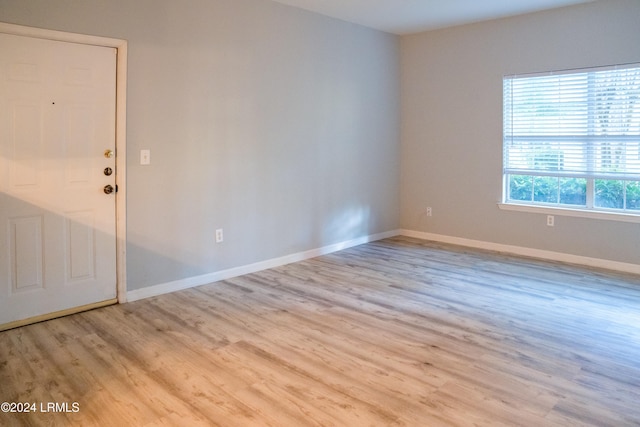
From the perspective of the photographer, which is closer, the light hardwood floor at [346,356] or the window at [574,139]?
the light hardwood floor at [346,356]

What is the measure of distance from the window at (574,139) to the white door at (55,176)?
13.8 ft

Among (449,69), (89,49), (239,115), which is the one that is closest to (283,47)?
(239,115)

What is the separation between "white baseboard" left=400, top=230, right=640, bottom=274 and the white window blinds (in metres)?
0.86

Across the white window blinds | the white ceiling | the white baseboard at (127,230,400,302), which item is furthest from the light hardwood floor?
the white ceiling

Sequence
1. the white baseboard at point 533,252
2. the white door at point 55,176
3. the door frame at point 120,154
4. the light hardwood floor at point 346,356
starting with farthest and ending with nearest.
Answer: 1. the white baseboard at point 533,252
2. the door frame at point 120,154
3. the white door at point 55,176
4. the light hardwood floor at point 346,356

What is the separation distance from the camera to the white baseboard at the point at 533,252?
4668 millimetres

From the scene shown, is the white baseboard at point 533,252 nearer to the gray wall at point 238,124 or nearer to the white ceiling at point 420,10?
the gray wall at point 238,124

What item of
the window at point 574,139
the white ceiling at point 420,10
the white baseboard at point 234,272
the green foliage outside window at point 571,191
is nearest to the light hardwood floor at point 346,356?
the white baseboard at point 234,272

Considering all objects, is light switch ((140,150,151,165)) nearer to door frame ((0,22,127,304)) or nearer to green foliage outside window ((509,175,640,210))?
door frame ((0,22,127,304))

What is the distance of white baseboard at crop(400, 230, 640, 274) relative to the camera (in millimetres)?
4668

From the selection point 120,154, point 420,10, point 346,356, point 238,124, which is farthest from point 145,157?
point 420,10

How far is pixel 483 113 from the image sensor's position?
18.1ft

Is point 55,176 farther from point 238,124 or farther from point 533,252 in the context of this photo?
point 533,252

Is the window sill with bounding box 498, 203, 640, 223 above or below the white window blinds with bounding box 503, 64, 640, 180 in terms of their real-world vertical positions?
below
